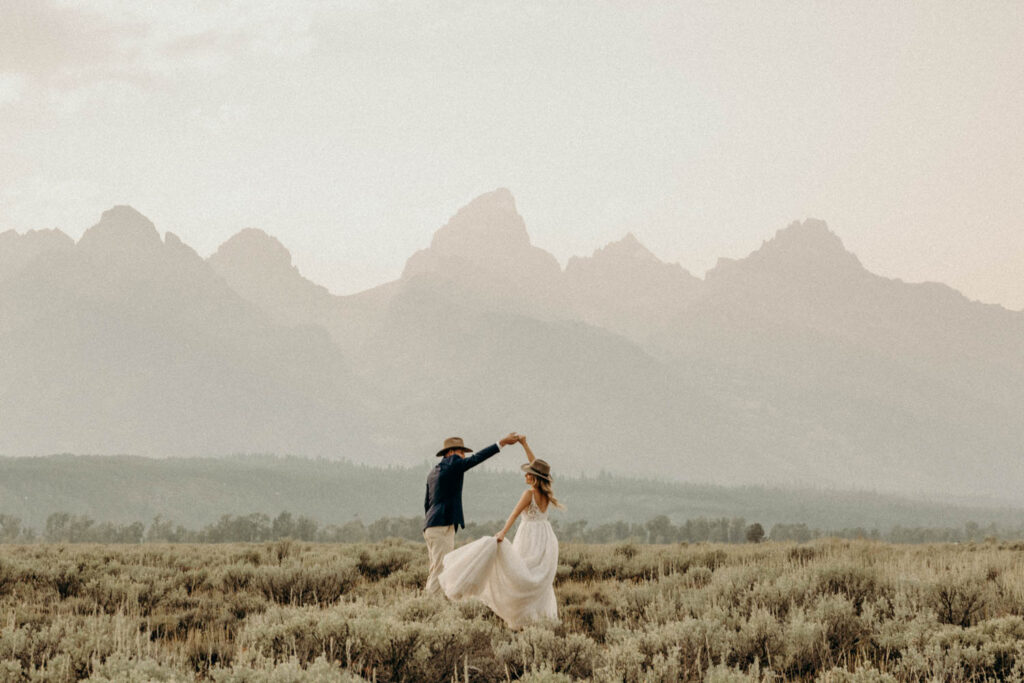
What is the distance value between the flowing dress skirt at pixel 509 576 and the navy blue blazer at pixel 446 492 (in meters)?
1.98

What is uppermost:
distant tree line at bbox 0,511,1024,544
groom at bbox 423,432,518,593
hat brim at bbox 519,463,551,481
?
hat brim at bbox 519,463,551,481

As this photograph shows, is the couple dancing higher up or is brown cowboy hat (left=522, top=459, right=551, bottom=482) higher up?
brown cowboy hat (left=522, top=459, right=551, bottom=482)

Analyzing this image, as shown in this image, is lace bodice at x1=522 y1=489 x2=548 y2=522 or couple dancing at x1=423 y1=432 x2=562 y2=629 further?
lace bodice at x1=522 y1=489 x2=548 y2=522

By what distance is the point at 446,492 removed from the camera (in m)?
12.5

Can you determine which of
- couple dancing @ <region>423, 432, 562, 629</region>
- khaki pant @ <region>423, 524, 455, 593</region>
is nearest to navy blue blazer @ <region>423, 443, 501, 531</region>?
khaki pant @ <region>423, 524, 455, 593</region>

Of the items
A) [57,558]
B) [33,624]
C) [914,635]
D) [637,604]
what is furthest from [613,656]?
[57,558]

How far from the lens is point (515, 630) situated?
31.9ft

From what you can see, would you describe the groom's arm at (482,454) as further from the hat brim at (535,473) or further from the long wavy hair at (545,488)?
the long wavy hair at (545,488)

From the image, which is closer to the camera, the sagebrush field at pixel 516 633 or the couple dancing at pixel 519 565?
the sagebrush field at pixel 516 633

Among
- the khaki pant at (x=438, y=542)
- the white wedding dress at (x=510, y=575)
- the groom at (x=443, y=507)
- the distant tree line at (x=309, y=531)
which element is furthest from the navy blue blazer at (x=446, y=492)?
the distant tree line at (x=309, y=531)

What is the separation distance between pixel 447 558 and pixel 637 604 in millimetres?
3006

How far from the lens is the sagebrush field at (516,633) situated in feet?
23.3

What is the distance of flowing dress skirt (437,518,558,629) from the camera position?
9.90 meters

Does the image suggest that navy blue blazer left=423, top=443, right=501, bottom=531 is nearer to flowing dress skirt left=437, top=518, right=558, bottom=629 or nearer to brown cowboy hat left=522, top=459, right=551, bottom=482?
flowing dress skirt left=437, top=518, right=558, bottom=629
